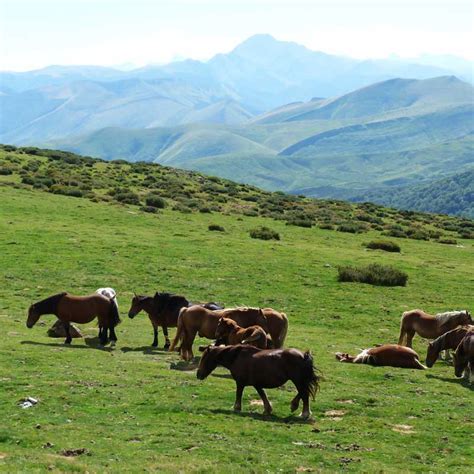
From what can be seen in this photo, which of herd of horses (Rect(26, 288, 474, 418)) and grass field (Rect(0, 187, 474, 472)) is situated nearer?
grass field (Rect(0, 187, 474, 472))

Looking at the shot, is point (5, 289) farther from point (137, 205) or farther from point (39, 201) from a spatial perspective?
point (137, 205)

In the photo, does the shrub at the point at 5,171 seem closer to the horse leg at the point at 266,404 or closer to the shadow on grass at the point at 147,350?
the shadow on grass at the point at 147,350

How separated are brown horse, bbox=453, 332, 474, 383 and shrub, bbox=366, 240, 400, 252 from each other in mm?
34565

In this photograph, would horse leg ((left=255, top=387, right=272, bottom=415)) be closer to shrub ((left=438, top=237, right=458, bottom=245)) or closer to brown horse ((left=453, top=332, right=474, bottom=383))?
brown horse ((left=453, top=332, right=474, bottom=383))

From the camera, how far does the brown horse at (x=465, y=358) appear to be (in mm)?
21250

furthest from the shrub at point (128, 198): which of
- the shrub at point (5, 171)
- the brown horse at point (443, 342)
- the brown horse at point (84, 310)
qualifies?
the brown horse at point (443, 342)

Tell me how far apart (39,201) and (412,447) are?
5227cm

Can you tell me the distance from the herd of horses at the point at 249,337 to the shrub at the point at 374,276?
12958mm

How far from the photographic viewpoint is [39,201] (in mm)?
61812

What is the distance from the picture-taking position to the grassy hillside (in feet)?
229

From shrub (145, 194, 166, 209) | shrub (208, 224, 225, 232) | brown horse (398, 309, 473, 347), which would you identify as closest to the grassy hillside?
shrub (145, 194, 166, 209)

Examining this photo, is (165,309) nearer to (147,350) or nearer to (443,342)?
(147,350)

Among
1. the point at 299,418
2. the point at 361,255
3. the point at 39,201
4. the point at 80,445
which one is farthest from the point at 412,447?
the point at 39,201

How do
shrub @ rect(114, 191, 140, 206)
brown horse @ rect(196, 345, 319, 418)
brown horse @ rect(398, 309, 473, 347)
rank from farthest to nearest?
shrub @ rect(114, 191, 140, 206)
brown horse @ rect(398, 309, 473, 347)
brown horse @ rect(196, 345, 319, 418)
